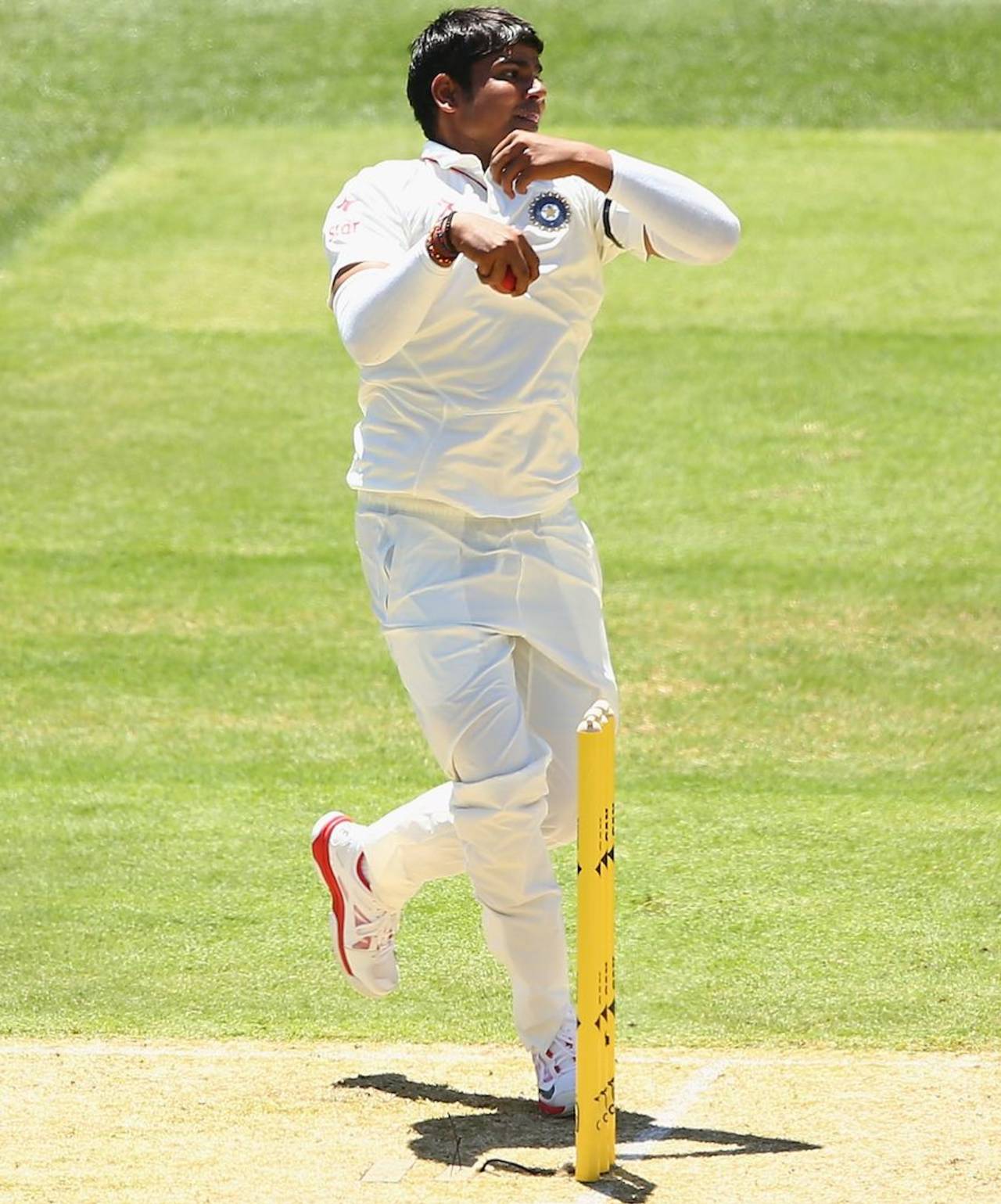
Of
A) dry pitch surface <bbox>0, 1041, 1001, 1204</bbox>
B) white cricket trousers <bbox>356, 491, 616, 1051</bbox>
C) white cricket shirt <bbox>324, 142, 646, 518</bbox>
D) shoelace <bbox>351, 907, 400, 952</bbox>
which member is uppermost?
white cricket shirt <bbox>324, 142, 646, 518</bbox>

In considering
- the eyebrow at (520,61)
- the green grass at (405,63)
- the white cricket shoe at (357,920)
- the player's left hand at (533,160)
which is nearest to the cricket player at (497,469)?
the eyebrow at (520,61)

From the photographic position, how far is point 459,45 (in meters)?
5.13

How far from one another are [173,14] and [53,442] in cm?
757

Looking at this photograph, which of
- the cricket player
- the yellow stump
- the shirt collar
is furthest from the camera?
the shirt collar

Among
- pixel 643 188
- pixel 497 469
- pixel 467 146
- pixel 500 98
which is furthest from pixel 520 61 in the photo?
pixel 497 469

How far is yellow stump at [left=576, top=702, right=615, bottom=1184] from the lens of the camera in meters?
4.54

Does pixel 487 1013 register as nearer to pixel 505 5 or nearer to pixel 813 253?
pixel 813 253

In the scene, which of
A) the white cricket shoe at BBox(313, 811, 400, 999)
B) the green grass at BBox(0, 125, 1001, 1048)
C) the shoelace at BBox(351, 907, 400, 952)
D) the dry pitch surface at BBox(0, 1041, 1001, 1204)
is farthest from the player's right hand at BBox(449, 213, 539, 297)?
the green grass at BBox(0, 125, 1001, 1048)

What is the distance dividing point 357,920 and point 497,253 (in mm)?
1956

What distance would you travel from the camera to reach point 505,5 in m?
17.7

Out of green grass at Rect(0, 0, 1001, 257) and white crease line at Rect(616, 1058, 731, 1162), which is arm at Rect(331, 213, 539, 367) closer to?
white crease line at Rect(616, 1058, 731, 1162)

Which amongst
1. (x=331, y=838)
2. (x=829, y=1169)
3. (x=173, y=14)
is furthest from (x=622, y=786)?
(x=173, y=14)

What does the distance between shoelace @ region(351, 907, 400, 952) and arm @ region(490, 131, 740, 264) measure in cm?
186

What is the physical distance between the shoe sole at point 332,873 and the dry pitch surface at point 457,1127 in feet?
0.85
